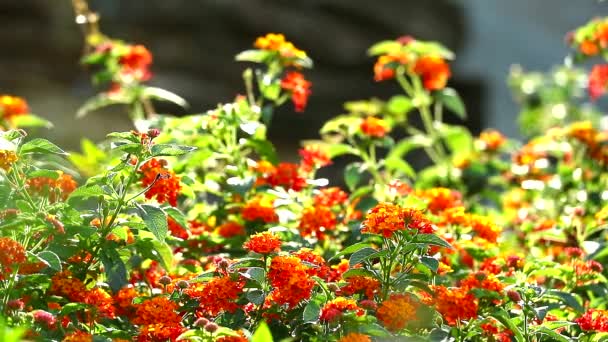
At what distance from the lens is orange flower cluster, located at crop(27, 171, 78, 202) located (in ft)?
6.10

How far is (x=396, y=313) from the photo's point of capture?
158 cm

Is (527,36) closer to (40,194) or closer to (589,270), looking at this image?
(589,270)

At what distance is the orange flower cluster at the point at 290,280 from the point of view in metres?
1.56

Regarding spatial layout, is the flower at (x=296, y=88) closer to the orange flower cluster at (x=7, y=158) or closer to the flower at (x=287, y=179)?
the flower at (x=287, y=179)

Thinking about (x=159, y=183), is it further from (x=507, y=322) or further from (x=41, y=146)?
(x=507, y=322)

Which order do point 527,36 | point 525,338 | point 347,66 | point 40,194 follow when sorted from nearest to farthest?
1. point 525,338
2. point 40,194
3. point 347,66
4. point 527,36

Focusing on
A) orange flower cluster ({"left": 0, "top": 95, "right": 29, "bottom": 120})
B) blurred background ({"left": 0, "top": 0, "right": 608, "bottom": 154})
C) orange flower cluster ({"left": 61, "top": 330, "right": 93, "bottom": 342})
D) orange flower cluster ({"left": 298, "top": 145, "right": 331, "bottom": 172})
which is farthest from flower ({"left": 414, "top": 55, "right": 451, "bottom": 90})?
blurred background ({"left": 0, "top": 0, "right": 608, "bottom": 154})

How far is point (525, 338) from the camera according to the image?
1.72 m

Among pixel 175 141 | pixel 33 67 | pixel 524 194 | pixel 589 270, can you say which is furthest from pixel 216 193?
pixel 33 67

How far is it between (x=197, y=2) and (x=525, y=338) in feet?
13.6

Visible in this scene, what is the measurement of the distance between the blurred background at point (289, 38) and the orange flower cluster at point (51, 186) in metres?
2.93

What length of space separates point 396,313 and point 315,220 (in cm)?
51

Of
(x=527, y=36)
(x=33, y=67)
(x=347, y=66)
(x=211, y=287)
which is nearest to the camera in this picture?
(x=211, y=287)

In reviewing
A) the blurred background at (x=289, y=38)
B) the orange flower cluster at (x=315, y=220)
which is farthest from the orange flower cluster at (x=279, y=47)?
the blurred background at (x=289, y=38)
